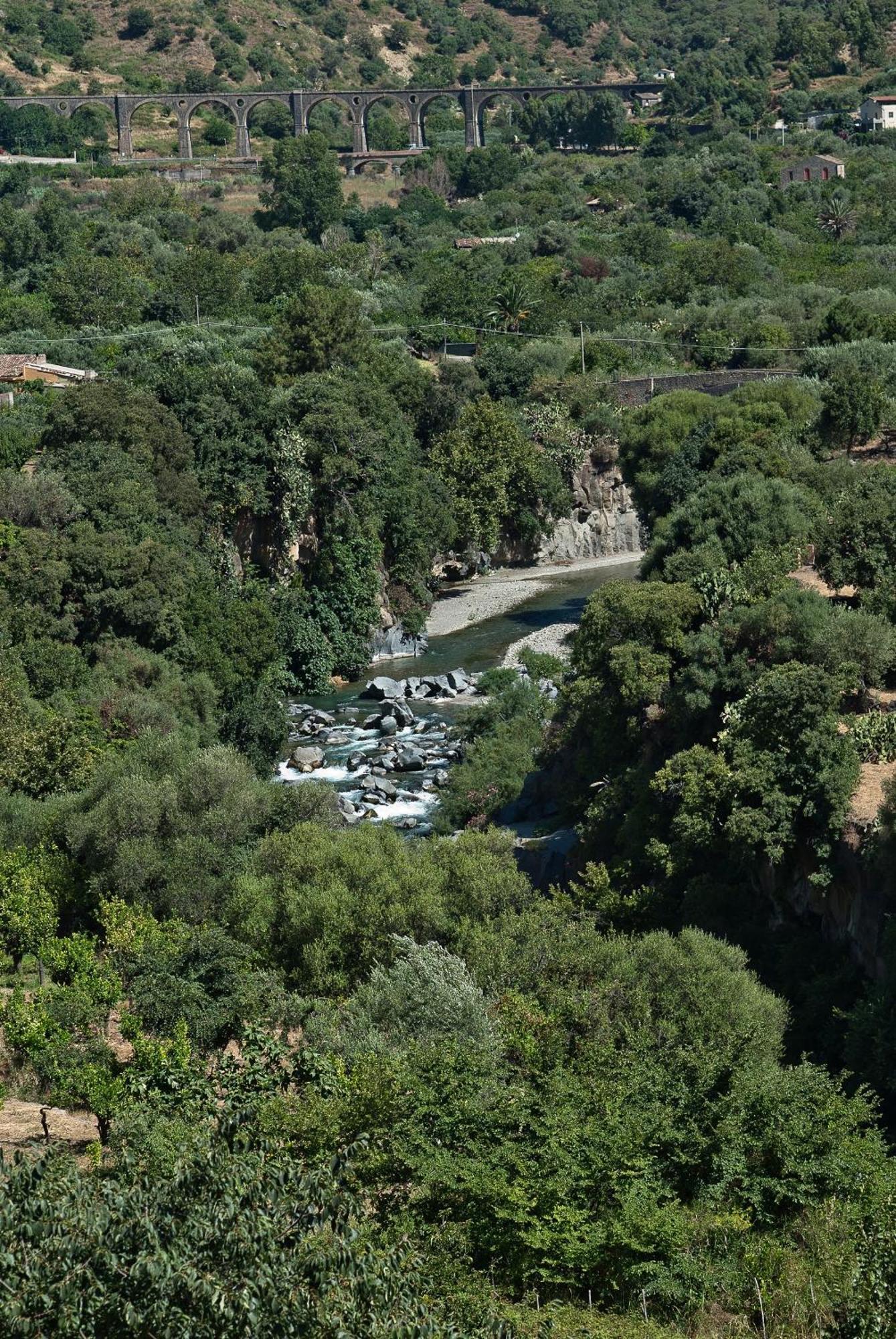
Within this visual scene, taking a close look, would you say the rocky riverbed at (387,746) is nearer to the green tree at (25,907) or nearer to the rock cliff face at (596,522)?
the green tree at (25,907)

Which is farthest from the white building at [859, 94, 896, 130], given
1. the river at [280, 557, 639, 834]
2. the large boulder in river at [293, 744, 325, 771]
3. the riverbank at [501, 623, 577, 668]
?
the large boulder in river at [293, 744, 325, 771]

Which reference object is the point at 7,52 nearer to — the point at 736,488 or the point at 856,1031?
the point at 736,488

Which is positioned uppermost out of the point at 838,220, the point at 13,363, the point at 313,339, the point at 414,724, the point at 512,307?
the point at 838,220

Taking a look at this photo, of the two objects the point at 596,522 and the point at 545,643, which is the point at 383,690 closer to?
the point at 545,643

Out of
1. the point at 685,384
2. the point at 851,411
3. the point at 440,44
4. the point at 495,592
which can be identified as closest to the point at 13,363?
the point at 495,592

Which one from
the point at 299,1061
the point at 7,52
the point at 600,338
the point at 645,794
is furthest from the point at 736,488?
the point at 7,52

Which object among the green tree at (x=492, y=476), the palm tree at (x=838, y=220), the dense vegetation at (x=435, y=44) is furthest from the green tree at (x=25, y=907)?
the dense vegetation at (x=435, y=44)
